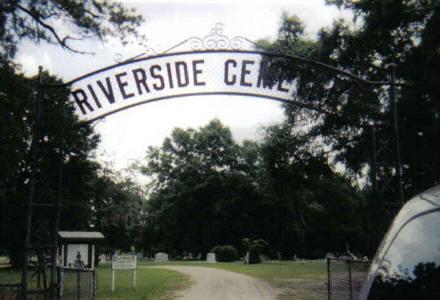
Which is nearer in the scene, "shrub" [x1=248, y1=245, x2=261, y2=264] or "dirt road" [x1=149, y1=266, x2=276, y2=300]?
"dirt road" [x1=149, y1=266, x2=276, y2=300]

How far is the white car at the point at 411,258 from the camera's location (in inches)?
71.6

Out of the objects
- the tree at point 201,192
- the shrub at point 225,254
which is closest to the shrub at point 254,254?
the shrub at point 225,254

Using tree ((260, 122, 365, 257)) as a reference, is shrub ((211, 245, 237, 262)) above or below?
below

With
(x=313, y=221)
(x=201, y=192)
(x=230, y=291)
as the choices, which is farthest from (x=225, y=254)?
(x=230, y=291)

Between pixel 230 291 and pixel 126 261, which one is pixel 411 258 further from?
pixel 126 261

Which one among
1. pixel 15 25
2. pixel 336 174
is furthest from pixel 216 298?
pixel 336 174

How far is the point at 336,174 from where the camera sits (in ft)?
89.7

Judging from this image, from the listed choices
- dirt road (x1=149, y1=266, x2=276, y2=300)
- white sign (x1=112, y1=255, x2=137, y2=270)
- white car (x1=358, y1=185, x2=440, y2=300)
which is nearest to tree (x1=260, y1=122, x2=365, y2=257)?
dirt road (x1=149, y1=266, x2=276, y2=300)

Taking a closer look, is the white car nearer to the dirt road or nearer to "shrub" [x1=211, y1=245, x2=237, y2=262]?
the dirt road

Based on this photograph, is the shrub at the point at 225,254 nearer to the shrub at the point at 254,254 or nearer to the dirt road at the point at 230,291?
the shrub at the point at 254,254

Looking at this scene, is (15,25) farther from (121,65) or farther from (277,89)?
(277,89)

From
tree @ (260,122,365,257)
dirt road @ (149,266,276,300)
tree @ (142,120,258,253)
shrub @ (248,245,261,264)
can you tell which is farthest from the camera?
tree @ (142,120,258,253)

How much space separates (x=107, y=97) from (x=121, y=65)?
0.73 m

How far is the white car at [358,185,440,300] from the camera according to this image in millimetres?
1819
